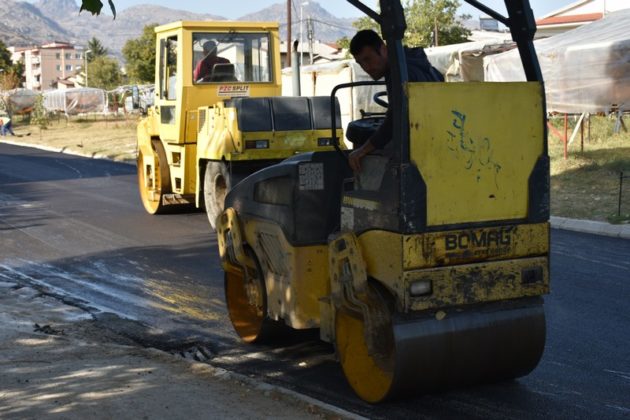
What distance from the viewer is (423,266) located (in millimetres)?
5121

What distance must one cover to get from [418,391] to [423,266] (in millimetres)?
845

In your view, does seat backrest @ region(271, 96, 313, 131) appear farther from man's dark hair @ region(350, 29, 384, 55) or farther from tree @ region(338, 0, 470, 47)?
tree @ region(338, 0, 470, 47)

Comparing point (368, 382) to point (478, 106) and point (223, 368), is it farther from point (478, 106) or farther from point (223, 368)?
point (478, 106)

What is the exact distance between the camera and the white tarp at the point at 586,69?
17.5 metres

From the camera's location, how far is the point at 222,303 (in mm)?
8625

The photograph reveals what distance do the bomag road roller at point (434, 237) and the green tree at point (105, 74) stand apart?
10741 cm

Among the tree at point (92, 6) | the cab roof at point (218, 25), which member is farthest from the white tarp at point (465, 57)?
the tree at point (92, 6)

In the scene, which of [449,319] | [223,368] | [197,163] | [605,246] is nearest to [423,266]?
[449,319]

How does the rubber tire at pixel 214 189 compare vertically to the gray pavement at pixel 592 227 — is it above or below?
above

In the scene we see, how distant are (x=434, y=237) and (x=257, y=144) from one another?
24.1 feet

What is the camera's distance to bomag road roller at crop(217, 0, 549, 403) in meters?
5.10

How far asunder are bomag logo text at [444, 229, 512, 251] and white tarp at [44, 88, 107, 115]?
67989 mm

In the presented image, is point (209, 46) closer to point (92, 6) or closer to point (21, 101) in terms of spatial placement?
point (92, 6)

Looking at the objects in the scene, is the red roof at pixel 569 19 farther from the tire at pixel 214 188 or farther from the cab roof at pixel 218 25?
the tire at pixel 214 188
